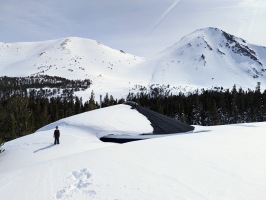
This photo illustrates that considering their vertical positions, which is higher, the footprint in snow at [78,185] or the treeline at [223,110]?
the footprint in snow at [78,185]

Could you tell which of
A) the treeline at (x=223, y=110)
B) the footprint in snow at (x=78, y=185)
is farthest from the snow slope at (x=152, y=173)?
the treeline at (x=223, y=110)

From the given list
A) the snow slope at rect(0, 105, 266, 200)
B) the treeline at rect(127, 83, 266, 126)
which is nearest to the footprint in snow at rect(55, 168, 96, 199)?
the snow slope at rect(0, 105, 266, 200)

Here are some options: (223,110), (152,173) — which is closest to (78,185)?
(152,173)

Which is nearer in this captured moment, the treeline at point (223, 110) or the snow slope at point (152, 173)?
the snow slope at point (152, 173)

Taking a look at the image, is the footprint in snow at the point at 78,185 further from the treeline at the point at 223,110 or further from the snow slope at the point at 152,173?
the treeline at the point at 223,110

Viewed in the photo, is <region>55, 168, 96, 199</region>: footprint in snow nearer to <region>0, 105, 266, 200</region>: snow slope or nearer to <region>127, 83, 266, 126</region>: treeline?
<region>0, 105, 266, 200</region>: snow slope

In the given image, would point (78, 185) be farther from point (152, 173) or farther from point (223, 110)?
point (223, 110)

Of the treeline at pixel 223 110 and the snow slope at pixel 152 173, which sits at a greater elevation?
the snow slope at pixel 152 173

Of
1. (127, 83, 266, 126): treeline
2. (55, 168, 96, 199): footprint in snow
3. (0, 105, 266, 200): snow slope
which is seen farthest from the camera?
(127, 83, 266, 126): treeline

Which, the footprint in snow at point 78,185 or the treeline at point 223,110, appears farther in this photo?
the treeline at point 223,110

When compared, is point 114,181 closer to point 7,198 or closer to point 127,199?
point 127,199

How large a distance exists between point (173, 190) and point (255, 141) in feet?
40.9

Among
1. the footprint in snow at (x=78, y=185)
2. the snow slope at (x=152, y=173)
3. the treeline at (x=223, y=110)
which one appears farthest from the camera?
the treeline at (x=223, y=110)

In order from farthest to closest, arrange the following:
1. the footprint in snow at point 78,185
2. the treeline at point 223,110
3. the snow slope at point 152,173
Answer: the treeline at point 223,110, the footprint in snow at point 78,185, the snow slope at point 152,173
